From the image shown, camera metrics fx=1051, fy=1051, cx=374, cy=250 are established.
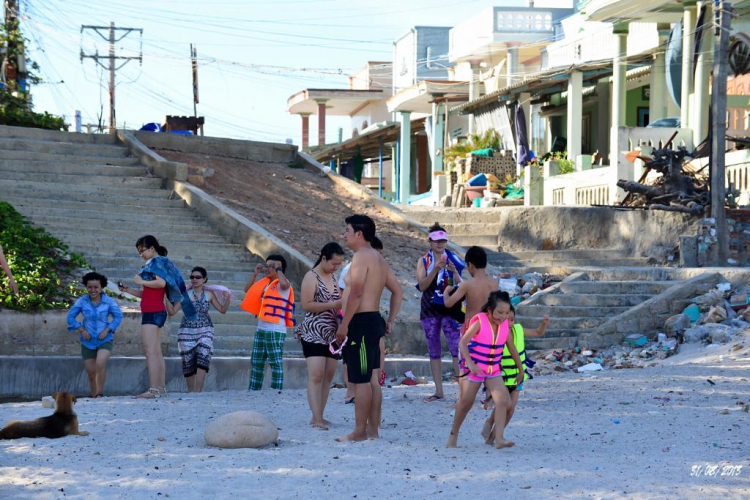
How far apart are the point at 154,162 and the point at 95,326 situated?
890cm

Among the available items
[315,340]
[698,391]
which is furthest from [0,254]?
[698,391]

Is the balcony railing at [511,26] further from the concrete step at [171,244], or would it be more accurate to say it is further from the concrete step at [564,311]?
the concrete step at [171,244]

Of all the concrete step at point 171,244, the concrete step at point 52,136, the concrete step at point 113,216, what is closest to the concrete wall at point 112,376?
the concrete step at point 171,244

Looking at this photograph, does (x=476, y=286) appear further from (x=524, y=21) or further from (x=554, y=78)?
(x=524, y=21)

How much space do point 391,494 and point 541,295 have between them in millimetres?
9649

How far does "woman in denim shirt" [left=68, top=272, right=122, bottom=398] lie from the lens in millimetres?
10172

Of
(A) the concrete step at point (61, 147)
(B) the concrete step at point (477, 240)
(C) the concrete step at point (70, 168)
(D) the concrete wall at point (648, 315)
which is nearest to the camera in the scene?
(D) the concrete wall at point (648, 315)

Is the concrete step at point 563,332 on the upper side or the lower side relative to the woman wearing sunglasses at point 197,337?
lower

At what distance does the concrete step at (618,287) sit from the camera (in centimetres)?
1533

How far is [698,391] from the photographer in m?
9.97

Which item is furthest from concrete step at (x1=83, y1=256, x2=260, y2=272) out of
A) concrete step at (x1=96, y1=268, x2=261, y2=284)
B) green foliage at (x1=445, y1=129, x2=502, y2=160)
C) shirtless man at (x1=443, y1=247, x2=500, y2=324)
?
green foliage at (x1=445, y1=129, x2=502, y2=160)

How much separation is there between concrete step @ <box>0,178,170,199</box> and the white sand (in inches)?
305

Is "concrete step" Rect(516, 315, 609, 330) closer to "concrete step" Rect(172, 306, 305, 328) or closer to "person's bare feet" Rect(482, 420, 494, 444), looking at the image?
"concrete step" Rect(172, 306, 305, 328)
